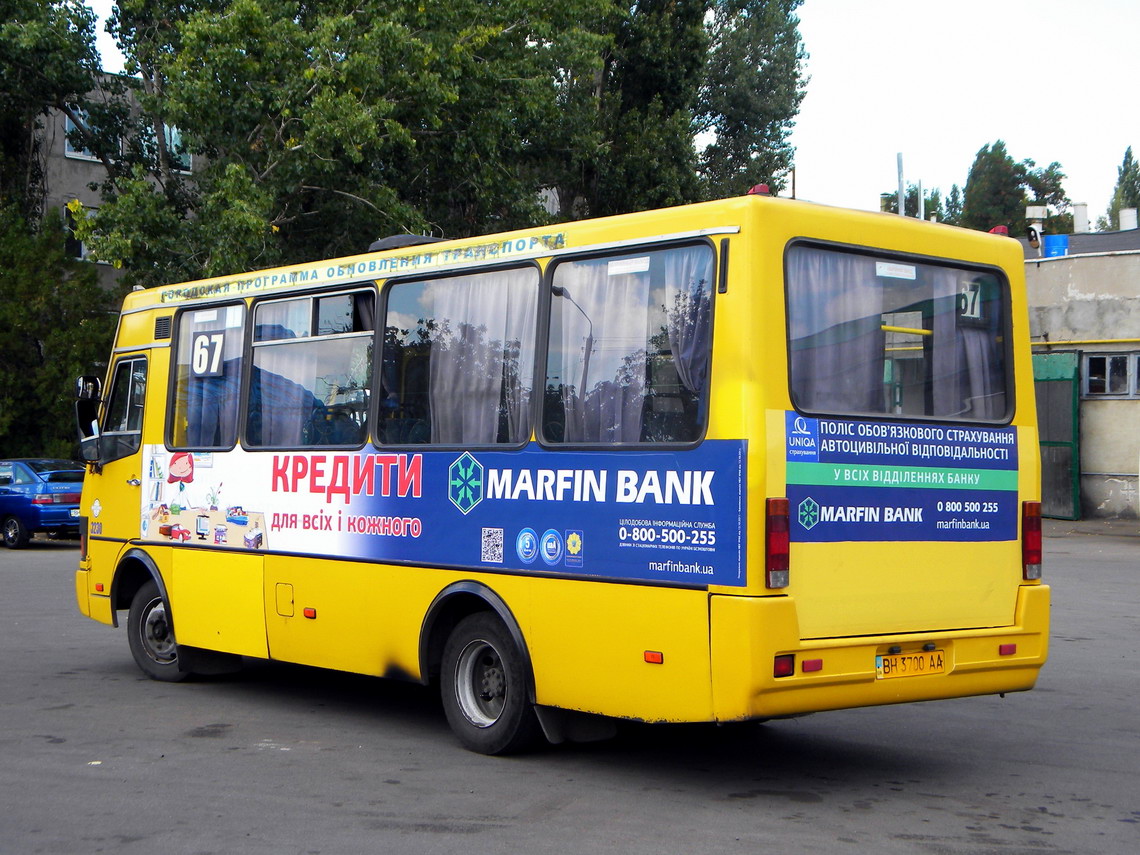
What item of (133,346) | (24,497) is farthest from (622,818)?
(24,497)

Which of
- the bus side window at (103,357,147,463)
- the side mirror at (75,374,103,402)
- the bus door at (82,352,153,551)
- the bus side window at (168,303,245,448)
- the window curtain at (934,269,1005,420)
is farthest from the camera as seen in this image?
the side mirror at (75,374,103,402)

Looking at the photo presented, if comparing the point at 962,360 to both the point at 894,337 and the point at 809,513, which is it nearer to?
the point at 894,337

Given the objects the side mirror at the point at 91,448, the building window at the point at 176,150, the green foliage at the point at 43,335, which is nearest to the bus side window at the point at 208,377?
the side mirror at the point at 91,448

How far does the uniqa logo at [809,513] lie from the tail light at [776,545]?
0.17 m

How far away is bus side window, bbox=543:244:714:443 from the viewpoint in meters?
7.09

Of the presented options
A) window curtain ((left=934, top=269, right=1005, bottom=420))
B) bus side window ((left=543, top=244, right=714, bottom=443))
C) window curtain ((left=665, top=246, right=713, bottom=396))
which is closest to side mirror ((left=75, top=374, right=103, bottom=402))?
bus side window ((left=543, top=244, right=714, bottom=443))

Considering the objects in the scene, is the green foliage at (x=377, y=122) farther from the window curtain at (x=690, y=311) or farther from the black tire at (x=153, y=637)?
the window curtain at (x=690, y=311)

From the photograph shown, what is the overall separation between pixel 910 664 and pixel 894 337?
5.58ft

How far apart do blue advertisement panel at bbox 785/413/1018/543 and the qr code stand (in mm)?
1835

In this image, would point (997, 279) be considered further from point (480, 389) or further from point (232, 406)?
point (232, 406)

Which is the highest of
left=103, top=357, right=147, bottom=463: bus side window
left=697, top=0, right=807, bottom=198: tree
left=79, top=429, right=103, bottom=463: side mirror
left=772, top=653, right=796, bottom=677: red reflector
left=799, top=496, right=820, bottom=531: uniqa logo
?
left=697, top=0, right=807, bottom=198: tree

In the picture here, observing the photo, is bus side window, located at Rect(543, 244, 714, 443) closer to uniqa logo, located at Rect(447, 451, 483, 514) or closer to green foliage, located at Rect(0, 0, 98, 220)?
uniqa logo, located at Rect(447, 451, 483, 514)

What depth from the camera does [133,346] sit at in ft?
38.1

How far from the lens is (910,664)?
7.23 metres
